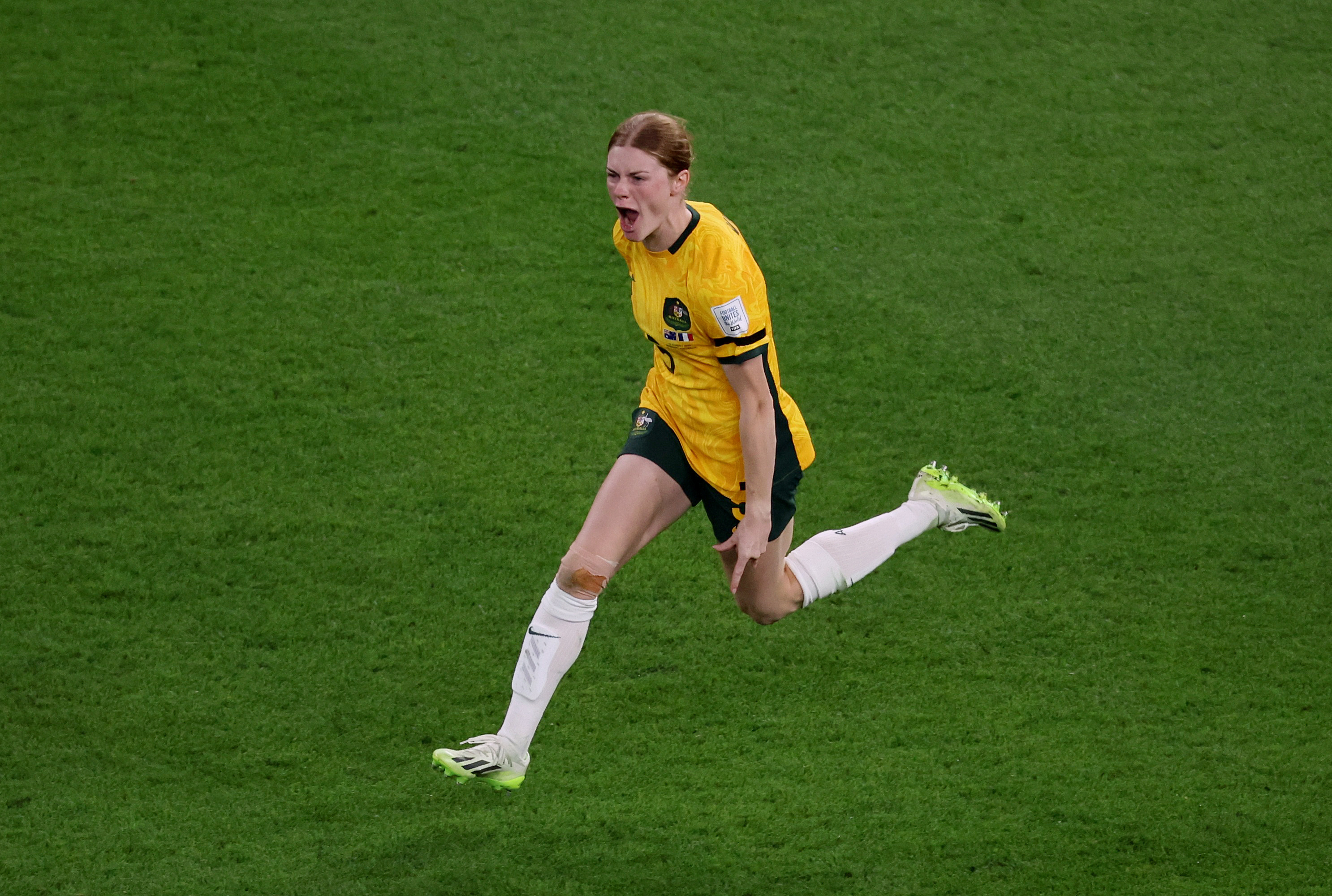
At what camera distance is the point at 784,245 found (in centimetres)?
674

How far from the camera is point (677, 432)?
377 cm

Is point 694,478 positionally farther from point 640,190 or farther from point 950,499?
point 950,499

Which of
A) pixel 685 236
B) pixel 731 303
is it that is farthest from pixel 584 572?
pixel 685 236

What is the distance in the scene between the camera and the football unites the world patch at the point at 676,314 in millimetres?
3576

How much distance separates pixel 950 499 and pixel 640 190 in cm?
175

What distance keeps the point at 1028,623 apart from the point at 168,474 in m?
3.37

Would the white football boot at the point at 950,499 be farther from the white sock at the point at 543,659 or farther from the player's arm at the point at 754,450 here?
the white sock at the point at 543,659

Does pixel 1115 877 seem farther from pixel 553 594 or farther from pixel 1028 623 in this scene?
pixel 553 594

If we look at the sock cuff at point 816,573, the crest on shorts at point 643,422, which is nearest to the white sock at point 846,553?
the sock cuff at point 816,573

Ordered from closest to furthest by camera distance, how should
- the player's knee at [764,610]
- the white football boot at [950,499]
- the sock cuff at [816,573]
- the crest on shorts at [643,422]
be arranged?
1. the crest on shorts at [643,422]
2. the player's knee at [764,610]
3. the sock cuff at [816,573]
4. the white football boot at [950,499]

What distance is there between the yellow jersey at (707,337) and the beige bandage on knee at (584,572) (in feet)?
1.24

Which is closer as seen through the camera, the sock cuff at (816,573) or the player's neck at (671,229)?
the player's neck at (671,229)

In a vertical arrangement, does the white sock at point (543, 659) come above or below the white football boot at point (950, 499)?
below

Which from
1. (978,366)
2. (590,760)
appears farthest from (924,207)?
(590,760)
